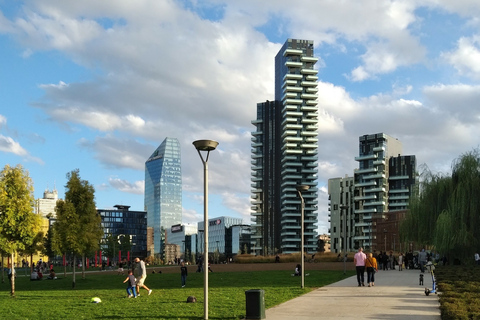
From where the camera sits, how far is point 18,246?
97.9 feet

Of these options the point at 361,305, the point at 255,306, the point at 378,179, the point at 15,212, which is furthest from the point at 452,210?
the point at 378,179

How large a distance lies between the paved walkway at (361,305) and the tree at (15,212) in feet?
44.6

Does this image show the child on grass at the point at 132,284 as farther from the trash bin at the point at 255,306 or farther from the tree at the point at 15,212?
the trash bin at the point at 255,306

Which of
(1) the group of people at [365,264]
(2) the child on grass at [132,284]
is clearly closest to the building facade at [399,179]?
(1) the group of people at [365,264]

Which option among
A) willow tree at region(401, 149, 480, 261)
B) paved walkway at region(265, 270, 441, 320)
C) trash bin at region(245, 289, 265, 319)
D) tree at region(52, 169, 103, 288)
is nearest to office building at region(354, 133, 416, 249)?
willow tree at region(401, 149, 480, 261)

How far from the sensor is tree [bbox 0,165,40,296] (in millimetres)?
29547

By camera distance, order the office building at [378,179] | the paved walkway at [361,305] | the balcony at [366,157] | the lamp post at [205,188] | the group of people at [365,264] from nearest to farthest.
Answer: the lamp post at [205,188]
the paved walkway at [361,305]
the group of people at [365,264]
the office building at [378,179]
the balcony at [366,157]

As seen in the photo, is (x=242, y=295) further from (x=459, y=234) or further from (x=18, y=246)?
(x=459, y=234)

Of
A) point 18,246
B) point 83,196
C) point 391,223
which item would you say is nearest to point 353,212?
point 391,223

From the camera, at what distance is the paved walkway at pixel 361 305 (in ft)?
62.0

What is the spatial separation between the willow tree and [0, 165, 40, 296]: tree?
32442mm

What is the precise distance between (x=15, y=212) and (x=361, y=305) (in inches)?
668

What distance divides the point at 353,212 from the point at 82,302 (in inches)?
7071

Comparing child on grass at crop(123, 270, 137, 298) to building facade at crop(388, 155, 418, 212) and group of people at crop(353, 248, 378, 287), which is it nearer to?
group of people at crop(353, 248, 378, 287)
